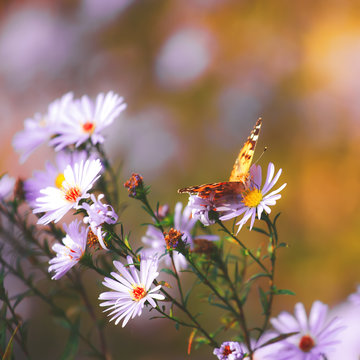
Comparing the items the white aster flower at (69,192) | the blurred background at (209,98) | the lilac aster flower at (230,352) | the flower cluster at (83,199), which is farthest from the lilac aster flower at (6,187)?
the blurred background at (209,98)

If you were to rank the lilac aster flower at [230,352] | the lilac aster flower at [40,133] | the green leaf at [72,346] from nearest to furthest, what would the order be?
the lilac aster flower at [230,352], the green leaf at [72,346], the lilac aster flower at [40,133]

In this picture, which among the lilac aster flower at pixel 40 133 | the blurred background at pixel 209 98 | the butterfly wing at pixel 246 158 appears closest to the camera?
the butterfly wing at pixel 246 158

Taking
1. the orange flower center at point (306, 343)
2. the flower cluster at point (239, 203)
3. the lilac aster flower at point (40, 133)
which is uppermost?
the lilac aster flower at point (40, 133)

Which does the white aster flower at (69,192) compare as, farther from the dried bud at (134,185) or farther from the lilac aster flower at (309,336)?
the lilac aster flower at (309,336)

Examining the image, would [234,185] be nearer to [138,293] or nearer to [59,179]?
[138,293]

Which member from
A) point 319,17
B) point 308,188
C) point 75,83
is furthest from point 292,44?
point 75,83

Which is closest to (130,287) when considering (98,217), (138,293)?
(138,293)
